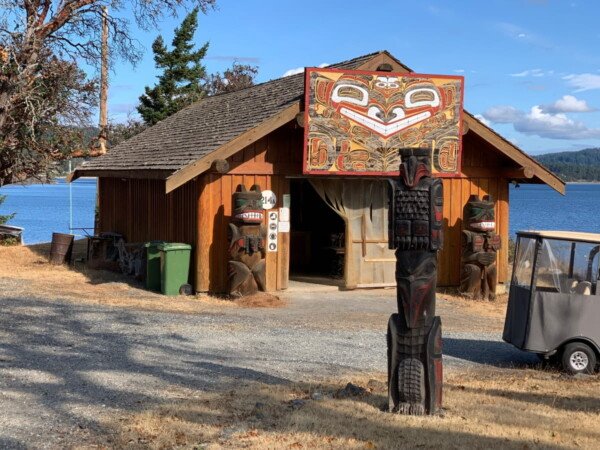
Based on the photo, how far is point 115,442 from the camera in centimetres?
658

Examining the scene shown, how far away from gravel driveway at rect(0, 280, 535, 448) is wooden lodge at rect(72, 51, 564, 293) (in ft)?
7.41

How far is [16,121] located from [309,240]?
9804 mm

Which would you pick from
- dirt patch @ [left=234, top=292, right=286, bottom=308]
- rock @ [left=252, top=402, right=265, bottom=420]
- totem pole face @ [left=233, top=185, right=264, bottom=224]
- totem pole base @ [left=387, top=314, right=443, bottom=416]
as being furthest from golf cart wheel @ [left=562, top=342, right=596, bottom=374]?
totem pole face @ [left=233, top=185, right=264, bottom=224]

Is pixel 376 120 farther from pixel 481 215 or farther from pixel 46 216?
pixel 46 216

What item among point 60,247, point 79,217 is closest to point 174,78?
point 60,247

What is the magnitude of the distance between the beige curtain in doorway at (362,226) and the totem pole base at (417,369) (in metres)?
9.87

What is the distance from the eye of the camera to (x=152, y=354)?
33.8 ft

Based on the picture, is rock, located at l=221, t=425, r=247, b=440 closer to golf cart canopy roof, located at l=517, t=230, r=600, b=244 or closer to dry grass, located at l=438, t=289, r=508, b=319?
golf cart canopy roof, located at l=517, t=230, r=600, b=244

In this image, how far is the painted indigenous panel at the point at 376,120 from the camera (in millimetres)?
16250

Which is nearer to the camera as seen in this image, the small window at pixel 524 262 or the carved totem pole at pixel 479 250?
the small window at pixel 524 262

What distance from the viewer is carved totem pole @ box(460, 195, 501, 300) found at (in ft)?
58.0

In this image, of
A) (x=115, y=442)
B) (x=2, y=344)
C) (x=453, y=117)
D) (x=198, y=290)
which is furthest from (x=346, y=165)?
(x=115, y=442)

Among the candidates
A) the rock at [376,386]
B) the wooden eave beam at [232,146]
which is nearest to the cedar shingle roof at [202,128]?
the wooden eave beam at [232,146]

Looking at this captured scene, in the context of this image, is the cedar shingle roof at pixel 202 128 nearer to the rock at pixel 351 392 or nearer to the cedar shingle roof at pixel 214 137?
the cedar shingle roof at pixel 214 137
